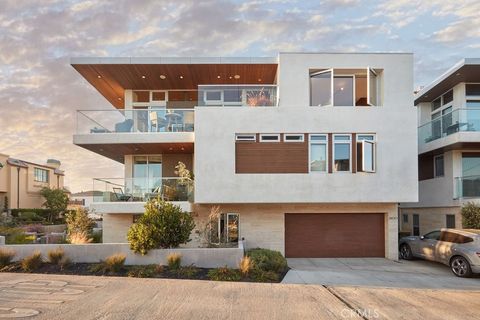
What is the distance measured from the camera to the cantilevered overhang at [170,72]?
15.3m

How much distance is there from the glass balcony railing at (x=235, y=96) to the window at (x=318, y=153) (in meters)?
2.30

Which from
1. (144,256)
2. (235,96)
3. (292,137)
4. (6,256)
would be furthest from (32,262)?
(292,137)

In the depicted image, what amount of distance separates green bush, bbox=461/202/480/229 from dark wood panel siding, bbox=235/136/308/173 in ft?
23.5

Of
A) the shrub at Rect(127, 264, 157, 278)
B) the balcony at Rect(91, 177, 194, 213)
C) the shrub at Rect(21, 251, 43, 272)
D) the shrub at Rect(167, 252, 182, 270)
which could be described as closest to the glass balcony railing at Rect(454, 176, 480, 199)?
the balcony at Rect(91, 177, 194, 213)

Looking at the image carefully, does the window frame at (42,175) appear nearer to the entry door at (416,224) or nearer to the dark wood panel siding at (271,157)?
the dark wood panel siding at (271,157)

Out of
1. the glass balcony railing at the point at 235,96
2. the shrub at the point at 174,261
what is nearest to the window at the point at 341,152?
the glass balcony railing at the point at 235,96

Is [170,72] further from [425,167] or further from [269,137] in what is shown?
[425,167]

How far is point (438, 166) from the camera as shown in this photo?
18906 mm

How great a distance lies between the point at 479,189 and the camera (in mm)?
16172

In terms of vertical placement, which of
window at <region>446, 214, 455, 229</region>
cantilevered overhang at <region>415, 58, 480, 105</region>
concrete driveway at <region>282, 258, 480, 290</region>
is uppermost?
cantilevered overhang at <region>415, 58, 480, 105</region>

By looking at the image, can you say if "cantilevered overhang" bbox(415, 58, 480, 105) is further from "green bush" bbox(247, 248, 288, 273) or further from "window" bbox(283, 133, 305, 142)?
"green bush" bbox(247, 248, 288, 273)

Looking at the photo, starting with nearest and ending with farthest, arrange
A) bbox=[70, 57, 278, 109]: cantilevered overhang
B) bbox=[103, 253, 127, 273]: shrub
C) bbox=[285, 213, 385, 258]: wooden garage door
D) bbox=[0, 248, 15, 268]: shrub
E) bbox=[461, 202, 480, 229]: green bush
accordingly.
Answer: bbox=[103, 253, 127, 273]: shrub → bbox=[0, 248, 15, 268]: shrub → bbox=[461, 202, 480, 229]: green bush → bbox=[70, 57, 278, 109]: cantilevered overhang → bbox=[285, 213, 385, 258]: wooden garage door

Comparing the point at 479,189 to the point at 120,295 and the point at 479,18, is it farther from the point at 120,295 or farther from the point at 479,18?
the point at 120,295

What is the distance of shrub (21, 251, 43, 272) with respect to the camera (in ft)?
35.9
